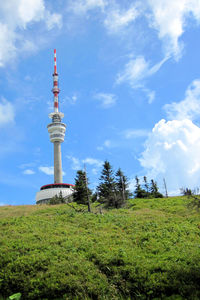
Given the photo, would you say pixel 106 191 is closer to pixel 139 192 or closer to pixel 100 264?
pixel 139 192

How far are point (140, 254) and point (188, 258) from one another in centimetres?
267

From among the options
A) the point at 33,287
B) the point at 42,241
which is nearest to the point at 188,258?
the point at 33,287

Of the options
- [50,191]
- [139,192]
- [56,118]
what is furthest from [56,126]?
[139,192]

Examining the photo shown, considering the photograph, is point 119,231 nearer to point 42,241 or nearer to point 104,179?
point 42,241

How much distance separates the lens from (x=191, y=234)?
749 inches

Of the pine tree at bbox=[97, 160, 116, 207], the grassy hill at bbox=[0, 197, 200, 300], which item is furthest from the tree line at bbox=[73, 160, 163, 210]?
the grassy hill at bbox=[0, 197, 200, 300]

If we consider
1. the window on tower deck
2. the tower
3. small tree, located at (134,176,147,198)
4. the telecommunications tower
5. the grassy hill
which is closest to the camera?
the grassy hill

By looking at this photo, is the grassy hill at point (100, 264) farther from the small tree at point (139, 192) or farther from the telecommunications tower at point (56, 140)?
the telecommunications tower at point (56, 140)

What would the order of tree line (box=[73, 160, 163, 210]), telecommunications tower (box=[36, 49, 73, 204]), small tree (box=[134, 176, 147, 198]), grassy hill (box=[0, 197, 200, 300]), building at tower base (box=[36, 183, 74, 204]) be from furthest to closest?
telecommunications tower (box=[36, 49, 73, 204]), building at tower base (box=[36, 183, 74, 204]), small tree (box=[134, 176, 147, 198]), tree line (box=[73, 160, 163, 210]), grassy hill (box=[0, 197, 200, 300])

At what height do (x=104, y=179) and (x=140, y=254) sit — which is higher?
(x=104, y=179)

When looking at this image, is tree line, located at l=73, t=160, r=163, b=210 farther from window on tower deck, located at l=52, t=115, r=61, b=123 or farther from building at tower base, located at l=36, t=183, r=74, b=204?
window on tower deck, located at l=52, t=115, r=61, b=123

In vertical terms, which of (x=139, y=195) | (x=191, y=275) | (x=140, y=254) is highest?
(x=139, y=195)

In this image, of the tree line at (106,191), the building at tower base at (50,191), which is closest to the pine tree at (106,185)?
the tree line at (106,191)

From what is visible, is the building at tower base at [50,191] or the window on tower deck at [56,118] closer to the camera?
the building at tower base at [50,191]
